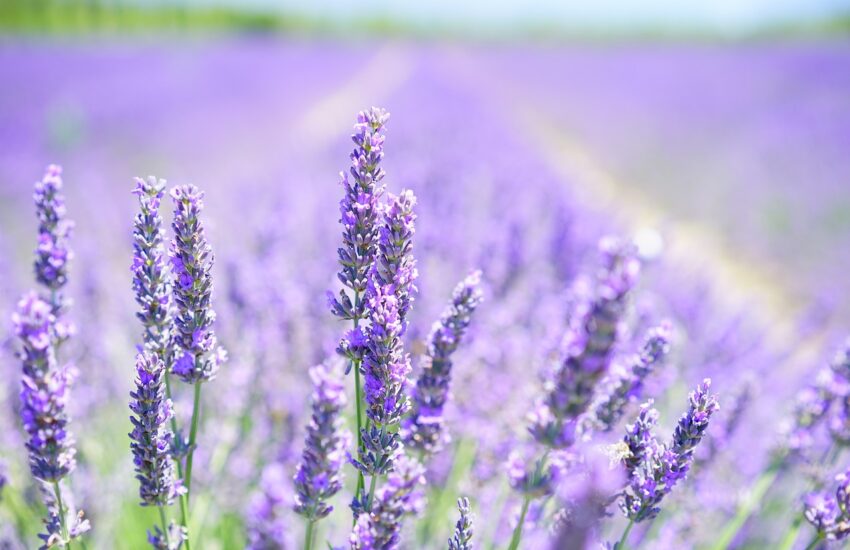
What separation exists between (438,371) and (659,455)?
44 cm

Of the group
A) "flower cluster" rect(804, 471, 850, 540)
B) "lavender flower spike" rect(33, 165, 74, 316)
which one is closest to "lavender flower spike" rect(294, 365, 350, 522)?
"lavender flower spike" rect(33, 165, 74, 316)

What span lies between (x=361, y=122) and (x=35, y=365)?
0.68 m

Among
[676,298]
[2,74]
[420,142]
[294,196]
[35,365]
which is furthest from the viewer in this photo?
[2,74]

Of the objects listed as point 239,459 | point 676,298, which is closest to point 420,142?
point 676,298

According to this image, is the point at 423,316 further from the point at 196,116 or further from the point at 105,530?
the point at 196,116

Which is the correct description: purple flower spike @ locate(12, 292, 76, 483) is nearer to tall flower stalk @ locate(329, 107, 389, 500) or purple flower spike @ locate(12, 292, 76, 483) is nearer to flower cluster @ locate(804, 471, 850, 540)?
tall flower stalk @ locate(329, 107, 389, 500)

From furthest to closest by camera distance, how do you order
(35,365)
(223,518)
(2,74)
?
(2,74) < (223,518) < (35,365)

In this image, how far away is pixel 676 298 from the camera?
3764 mm

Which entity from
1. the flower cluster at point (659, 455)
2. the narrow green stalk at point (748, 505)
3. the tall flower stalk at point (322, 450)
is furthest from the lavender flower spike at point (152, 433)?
the narrow green stalk at point (748, 505)

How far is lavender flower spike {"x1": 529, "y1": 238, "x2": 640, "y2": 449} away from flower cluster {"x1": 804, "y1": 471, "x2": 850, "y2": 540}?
0.75 meters

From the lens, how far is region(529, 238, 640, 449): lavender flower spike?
0.77 metres

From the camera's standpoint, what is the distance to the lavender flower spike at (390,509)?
0.95m

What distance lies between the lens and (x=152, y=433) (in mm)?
1074

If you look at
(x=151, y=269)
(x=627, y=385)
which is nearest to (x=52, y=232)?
(x=151, y=269)
